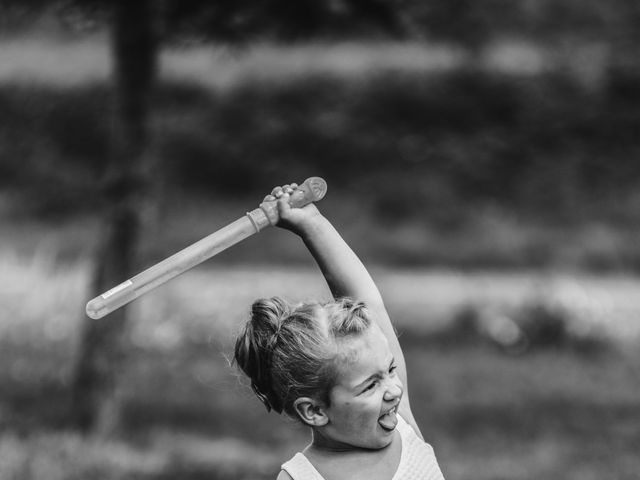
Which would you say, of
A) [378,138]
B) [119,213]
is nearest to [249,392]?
[119,213]

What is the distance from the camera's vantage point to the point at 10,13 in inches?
176

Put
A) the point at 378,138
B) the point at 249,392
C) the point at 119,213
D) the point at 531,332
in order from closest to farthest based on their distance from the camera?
the point at 249,392 → the point at 119,213 → the point at 531,332 → the point at 378,138

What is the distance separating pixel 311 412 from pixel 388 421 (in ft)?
0.48

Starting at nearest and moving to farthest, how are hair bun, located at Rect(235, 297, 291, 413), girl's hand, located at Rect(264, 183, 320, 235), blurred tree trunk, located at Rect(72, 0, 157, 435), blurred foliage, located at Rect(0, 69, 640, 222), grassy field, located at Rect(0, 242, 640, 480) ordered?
hair bun, located at Rect(235, 297, 291, 413) → girl's hand, located at Rect(264, 183, 320, 235) → grassy field, located at Rect(0, 242, 640, 480) → blurred tree trunk, located at Rect(72, 0, 157, 435) → blurred foliage, located at Rect(0, 69, 640, 222)

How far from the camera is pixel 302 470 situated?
206 cm

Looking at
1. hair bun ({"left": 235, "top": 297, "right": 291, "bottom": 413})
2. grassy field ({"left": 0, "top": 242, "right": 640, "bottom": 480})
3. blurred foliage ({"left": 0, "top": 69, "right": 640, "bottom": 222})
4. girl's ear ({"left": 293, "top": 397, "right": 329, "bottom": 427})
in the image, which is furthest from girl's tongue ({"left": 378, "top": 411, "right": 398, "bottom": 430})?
blurred foliage ({"left": 0, "top": 69, "right": 640, "bottom": 222})

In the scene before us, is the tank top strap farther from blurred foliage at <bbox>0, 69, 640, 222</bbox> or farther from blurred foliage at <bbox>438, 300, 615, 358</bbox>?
blurred foliage at <bbox>0, 69, 640, 222</bbox>

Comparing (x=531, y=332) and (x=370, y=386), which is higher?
(x=531, y=332)

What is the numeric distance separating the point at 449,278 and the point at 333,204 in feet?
8.84

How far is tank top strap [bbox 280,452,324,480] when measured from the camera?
205 cm

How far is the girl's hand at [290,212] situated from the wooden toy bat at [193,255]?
0.03 feet

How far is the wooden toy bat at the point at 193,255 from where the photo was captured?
6.57 feet

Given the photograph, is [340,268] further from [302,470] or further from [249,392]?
[302,470]

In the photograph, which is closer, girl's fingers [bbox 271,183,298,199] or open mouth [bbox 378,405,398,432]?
open mouth [bbox 378,405,398,432]
